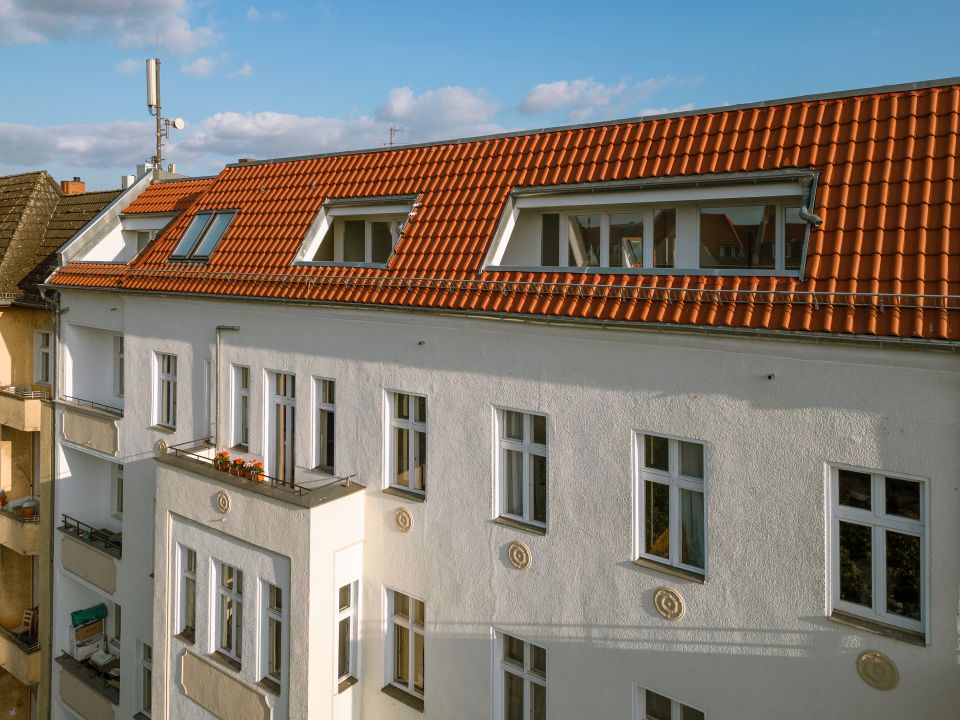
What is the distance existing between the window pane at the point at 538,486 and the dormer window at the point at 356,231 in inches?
167

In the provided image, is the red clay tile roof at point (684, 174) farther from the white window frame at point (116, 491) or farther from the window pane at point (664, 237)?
the white window frame at point (116, 491)

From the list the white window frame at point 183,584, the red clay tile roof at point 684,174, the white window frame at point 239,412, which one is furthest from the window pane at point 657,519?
the white window frame at point 183,584

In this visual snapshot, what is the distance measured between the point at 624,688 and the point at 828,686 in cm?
209

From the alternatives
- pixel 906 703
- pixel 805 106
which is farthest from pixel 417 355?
pixel 906 703

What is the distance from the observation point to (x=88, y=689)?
14.9 meters

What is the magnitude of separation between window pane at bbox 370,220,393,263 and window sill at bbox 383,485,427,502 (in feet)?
13.2

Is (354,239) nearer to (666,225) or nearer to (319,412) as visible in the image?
(319,412)

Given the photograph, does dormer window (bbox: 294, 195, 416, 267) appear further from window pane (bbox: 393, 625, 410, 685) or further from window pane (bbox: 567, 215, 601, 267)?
window pane (bbox: 393, 625, 410, 685)

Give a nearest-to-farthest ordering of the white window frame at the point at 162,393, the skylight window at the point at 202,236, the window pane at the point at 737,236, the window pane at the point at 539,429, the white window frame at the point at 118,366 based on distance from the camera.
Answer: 1. the window pane at the point at 737,236
2. the window pane at the point at 539,429
3. the skylight window at the point at 202,236
4. the white window frame at the point at 162,393
5. the white window frame at the point at 118,366

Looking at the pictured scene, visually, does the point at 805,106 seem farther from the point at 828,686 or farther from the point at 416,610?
the point at 416,610

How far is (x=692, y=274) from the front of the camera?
283 inches

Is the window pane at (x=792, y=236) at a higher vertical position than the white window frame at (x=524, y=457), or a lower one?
higher

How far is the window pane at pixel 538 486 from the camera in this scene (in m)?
8.30

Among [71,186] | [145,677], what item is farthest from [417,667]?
[71,186]
